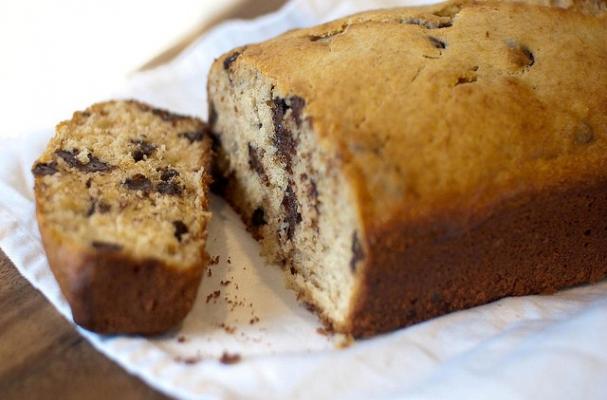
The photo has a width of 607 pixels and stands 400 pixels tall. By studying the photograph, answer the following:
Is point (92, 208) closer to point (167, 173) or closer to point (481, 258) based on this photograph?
point (167, 173)

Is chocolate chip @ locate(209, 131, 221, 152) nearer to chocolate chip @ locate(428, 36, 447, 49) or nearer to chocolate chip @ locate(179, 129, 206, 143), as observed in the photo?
chocolate chip @ locate(179, 129, 206, 143)

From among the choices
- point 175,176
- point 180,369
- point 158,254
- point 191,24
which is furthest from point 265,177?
point 191,24

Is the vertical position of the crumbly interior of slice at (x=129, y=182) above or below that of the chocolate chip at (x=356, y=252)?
above

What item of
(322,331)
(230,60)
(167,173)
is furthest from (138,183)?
(322,331)

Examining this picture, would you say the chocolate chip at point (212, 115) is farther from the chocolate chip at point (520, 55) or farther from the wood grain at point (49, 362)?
the chocolate chip at point (520, 55)

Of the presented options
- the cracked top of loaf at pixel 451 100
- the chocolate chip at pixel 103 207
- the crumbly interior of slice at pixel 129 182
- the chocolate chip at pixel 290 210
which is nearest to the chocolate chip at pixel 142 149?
the crumbly interior of slice at pixel 129 182
